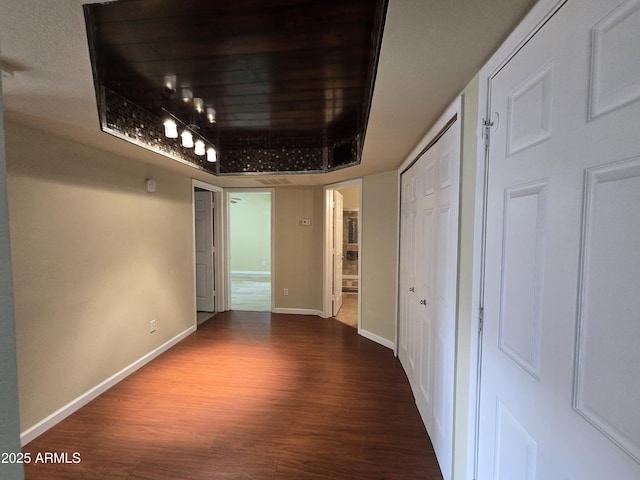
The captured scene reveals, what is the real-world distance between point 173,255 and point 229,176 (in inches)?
46.5

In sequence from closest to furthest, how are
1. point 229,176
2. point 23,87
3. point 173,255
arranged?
point 23,87, point 173,255, point 229,176

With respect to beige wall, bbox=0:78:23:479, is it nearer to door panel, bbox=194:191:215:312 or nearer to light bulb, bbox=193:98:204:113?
light bulb, bbox=193:98:204:113

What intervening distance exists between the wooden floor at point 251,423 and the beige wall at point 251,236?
554cm

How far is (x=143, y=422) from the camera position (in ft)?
6.57

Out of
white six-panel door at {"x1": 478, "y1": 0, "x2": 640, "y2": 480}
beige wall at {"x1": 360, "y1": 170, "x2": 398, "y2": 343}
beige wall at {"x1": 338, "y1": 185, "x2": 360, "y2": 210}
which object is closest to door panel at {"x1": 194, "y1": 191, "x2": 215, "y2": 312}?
beige wall at {"x1": 360, "y1": 170, "x2": 398, "y2": 343}

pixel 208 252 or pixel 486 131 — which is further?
pixel 208 252

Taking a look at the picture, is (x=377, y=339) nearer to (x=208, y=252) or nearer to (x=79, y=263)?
(x=208, y=252)

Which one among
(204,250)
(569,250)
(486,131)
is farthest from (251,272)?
(569,250)

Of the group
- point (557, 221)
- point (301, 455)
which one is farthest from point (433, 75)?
point (301, 455)

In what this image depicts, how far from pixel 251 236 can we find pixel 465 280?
25.7 ft

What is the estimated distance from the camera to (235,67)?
1.63 metres

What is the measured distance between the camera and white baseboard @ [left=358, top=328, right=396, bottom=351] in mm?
3221

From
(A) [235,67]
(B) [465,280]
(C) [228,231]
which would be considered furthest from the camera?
(C) [228,231]

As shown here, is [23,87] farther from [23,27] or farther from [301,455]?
[301,455]
